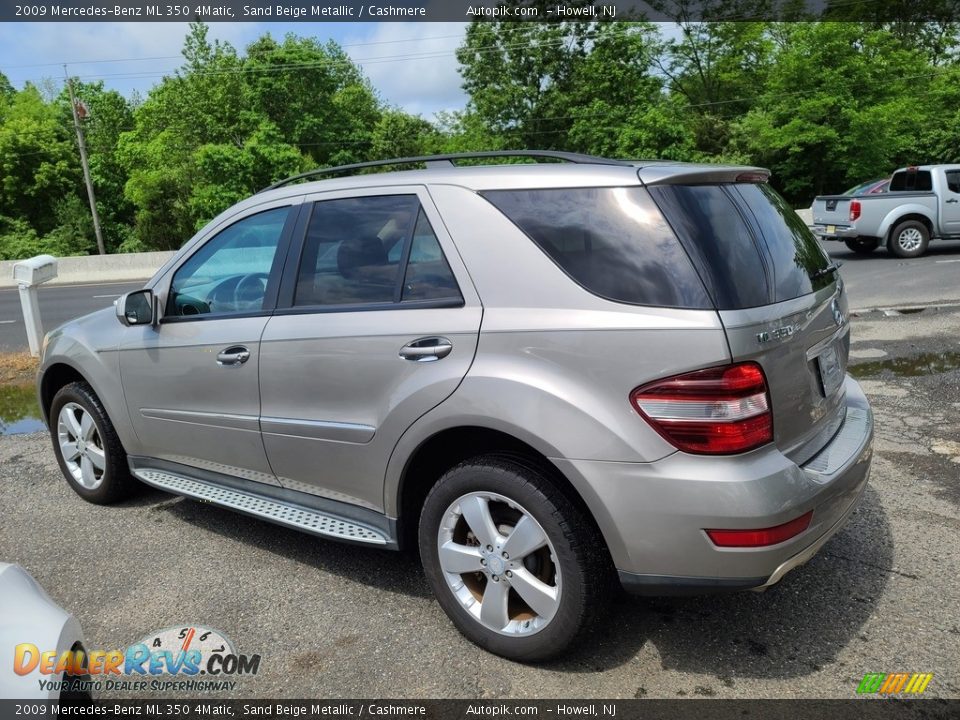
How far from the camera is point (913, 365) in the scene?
6488mm

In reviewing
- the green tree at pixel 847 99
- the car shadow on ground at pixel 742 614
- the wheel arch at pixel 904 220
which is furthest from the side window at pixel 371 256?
the green tree at pixel 847 99

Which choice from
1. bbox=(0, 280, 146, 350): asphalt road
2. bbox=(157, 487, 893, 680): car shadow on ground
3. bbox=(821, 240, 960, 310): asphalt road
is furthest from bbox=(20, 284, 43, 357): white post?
bbox=(821, 240, 960, 310): asphalt road

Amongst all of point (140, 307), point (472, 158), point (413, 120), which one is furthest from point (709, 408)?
point (413, 120)

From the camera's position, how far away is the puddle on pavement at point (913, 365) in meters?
6.27

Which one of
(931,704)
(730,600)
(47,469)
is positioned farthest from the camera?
(47,469)

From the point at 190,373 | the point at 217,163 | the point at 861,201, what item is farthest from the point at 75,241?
the point at 190,373

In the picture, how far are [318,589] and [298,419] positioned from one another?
2.60ft

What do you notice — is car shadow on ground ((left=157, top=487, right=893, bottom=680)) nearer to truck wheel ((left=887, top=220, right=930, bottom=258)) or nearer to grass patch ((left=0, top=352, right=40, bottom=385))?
grass patch ((left=0, top=352, right=40, bottom=385))

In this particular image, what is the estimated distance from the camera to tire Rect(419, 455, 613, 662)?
248 centimetres

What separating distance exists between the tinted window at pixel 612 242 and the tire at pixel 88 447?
2828mm

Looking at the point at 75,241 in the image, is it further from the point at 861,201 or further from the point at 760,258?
the point at 760,258

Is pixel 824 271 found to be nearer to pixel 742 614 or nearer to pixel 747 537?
pixel 747 537

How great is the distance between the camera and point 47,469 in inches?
201

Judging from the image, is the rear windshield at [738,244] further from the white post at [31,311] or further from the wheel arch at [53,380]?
the white post at [31,311]
